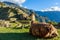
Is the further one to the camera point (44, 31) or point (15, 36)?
point (15, 36)

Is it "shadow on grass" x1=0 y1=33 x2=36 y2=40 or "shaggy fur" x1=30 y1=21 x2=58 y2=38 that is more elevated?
"shaggy fur" x1=30 y1=21 x2=58 y2=38

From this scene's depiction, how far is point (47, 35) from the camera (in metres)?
24.8

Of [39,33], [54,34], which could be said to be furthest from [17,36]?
[54,34]

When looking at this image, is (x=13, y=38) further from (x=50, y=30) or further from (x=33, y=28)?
(x=50, y=30)

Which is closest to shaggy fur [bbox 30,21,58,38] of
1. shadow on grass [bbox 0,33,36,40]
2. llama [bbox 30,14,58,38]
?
llama [bbox 30,14,58,38]

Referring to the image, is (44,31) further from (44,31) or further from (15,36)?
(15,36)

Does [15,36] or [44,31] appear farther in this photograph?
[15,36]

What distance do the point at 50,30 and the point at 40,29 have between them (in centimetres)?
130

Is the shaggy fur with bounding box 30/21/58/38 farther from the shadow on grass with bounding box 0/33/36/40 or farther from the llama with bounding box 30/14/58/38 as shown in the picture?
the shadow on grass with bounding box 0/33/36/40

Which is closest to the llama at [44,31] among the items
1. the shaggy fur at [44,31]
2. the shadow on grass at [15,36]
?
the shaggy fur at [44,31]

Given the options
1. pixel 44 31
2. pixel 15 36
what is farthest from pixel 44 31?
pixel 15 36

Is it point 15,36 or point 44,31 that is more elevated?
point 44,31

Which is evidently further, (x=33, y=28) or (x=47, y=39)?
(x=33, y=28)

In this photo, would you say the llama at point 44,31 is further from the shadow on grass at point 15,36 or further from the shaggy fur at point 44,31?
the shadow on grass at point 15,36
